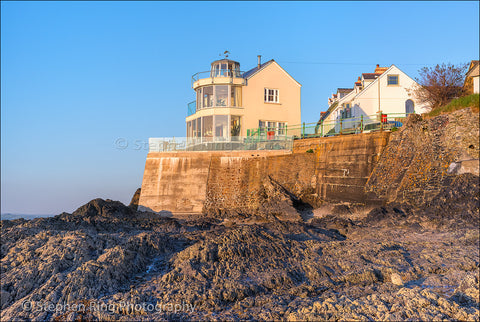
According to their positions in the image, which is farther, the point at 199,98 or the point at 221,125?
the point at 199,98

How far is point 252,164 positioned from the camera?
23922 mm

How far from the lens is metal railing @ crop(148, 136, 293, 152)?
2453cm

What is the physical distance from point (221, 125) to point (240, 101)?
2.13 metres

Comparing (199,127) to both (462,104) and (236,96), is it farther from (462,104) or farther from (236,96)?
(462,104)

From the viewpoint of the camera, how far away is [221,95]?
1096 inches

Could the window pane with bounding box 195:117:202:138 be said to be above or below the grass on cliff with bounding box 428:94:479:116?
above

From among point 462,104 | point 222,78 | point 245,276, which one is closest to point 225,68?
point 222,78

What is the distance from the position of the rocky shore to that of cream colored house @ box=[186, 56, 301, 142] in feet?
46.6

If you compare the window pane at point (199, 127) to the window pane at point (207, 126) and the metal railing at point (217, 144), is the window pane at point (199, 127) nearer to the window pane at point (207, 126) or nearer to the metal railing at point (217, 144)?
the window pane at point (207, 126)

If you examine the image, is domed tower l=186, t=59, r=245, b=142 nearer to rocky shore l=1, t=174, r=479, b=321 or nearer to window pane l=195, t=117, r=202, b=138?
window pane l=195, t=117, r=202, b=138

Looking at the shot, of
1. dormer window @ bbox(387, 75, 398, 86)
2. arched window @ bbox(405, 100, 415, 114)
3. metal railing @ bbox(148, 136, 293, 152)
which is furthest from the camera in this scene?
dormer window @ bbox(387, 75, 398, 86)

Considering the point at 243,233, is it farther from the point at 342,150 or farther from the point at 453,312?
the point at 342,150
